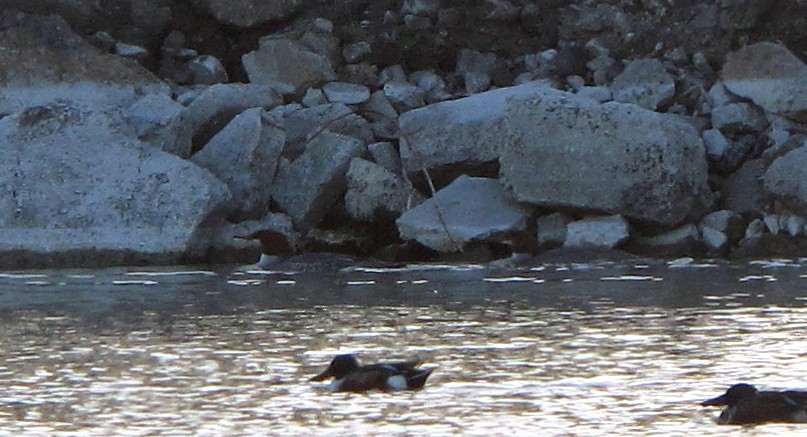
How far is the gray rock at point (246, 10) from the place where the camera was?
1773 cm

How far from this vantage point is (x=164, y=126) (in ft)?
47.5

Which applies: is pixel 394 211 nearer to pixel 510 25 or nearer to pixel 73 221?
pixel 73 221

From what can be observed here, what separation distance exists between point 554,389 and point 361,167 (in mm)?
6516

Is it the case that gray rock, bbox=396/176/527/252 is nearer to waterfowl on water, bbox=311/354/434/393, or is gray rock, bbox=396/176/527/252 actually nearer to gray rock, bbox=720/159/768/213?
gray rock, bbox=720/159/768/213

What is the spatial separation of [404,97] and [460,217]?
303 cm

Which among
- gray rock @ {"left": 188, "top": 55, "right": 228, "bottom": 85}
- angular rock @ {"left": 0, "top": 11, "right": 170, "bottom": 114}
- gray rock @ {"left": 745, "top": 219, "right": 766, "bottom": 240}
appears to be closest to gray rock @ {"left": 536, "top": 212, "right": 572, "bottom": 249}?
gray rock @ {"left": 745, "top": 219, "right": 766, "bottom": 240}

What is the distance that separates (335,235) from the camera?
46.4ft

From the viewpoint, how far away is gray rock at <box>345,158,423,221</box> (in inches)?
552

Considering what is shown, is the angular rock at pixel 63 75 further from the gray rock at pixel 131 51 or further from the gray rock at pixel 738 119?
the gray rock at pixel 738 119

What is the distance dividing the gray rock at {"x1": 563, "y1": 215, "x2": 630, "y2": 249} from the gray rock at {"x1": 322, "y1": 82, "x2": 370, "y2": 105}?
3.33 meters

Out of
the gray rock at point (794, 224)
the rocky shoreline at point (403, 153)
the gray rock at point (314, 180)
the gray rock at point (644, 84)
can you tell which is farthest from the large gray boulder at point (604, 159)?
the gray rock at point (644, 84)

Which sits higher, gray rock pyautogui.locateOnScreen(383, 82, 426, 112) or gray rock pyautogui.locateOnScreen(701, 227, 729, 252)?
gray rock pyautogui.locateOnScreen(383, 82, 426, 112)

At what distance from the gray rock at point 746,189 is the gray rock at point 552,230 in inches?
53.7

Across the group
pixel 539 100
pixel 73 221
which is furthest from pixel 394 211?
pixel 73 221
